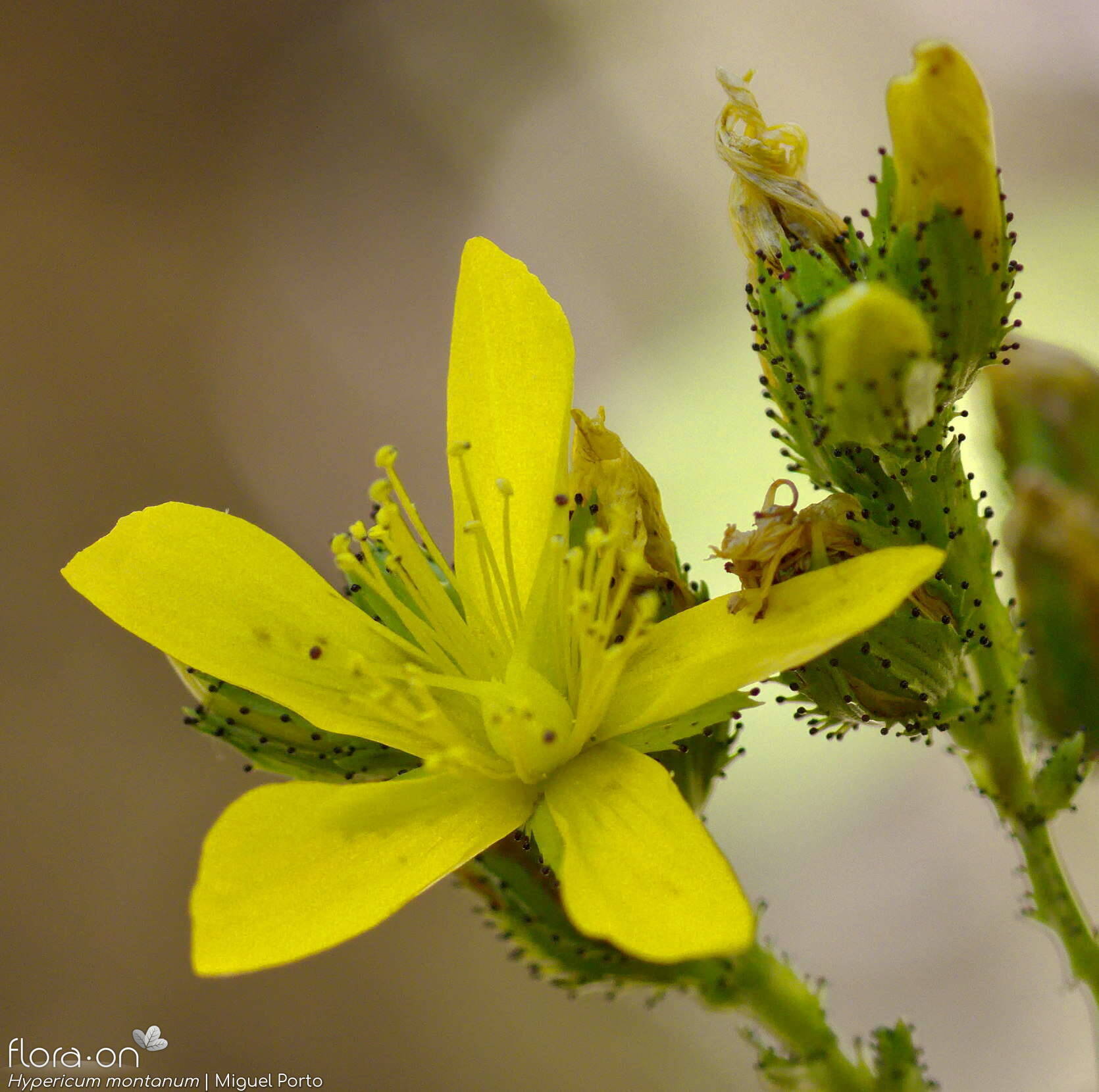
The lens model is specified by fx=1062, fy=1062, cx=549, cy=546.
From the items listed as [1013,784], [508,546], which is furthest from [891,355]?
[1013,784]

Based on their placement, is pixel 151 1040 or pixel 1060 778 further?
pixel 151 1040

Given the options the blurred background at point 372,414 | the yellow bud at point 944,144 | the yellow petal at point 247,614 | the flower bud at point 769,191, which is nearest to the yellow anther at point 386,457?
the yellow petal at point 247,614

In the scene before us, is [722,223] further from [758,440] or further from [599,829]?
[599,829]

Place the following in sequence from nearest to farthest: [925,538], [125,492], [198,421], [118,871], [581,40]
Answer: [925,538] → [118,871] → [125,492] → [198,421] → [581,40]

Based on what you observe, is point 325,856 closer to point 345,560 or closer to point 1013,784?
point 345,560

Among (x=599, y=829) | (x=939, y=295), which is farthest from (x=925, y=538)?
(x=599, y=829)

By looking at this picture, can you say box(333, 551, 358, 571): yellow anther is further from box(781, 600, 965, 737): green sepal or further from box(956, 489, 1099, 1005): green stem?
box(956, 489, 1099, 1005): green stem
